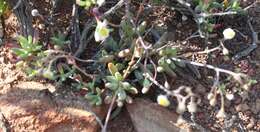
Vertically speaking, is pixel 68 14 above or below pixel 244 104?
above

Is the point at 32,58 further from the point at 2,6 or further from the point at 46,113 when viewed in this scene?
the point at 2,6

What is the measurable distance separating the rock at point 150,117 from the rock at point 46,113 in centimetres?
15

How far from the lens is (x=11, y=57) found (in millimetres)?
2455

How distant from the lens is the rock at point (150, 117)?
92.7 inches

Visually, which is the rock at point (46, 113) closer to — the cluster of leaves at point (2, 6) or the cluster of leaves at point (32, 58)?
the cluster of leaves at point (32, 58)

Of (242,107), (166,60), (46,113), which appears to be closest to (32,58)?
(46,113)

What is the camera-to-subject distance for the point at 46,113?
2.30 meters

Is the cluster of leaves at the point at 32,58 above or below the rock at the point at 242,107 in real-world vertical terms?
above

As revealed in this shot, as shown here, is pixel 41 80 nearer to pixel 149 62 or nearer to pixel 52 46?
pixel 52 46

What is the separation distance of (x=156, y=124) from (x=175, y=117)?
93mm

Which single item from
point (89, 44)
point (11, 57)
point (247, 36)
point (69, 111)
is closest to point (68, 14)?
point (89, 44)

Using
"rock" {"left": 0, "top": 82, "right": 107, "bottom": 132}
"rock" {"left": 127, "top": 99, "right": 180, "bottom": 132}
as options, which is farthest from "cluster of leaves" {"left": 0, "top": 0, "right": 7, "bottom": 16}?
"rock" {"left": 127, "top": 99, "right": 180, "bottom": 132}

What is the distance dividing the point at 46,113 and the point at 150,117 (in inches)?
18.1

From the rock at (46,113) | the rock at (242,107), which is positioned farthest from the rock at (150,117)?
the rock at (242,107)
